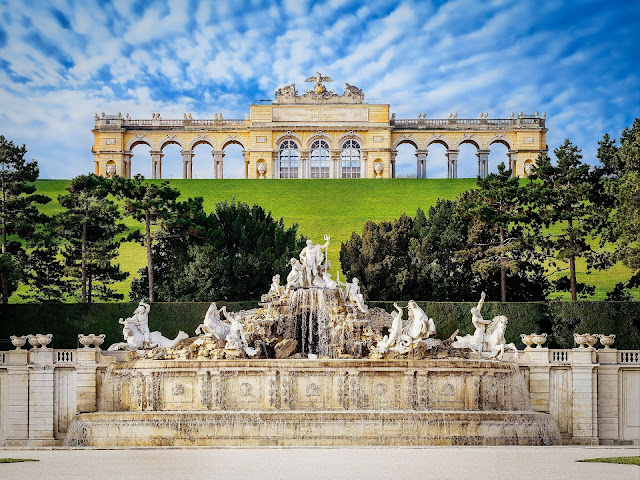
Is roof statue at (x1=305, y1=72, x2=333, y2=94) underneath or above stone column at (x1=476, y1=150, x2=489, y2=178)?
above

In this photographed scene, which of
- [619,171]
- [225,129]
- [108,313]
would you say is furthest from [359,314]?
[225,129]

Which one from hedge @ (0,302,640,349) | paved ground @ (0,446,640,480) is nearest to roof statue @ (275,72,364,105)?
hedge @ (0,302,640,349)

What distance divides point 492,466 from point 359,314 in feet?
41.5

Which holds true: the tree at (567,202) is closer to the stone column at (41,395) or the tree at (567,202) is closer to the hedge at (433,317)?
the hedge at (433,317)

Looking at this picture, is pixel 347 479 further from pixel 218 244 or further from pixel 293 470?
pixel 218 244

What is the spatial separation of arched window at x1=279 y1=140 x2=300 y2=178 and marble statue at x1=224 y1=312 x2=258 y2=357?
4225 cm

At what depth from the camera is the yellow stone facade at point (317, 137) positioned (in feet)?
226

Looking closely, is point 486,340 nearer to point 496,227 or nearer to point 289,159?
point 496,227

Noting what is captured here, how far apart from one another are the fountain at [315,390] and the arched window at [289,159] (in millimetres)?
40033

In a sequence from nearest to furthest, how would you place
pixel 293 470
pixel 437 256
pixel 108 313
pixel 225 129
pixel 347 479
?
pixel 347 479
pixel 293 470
pixel 108 313
pixel 437 256
pixel 225 129

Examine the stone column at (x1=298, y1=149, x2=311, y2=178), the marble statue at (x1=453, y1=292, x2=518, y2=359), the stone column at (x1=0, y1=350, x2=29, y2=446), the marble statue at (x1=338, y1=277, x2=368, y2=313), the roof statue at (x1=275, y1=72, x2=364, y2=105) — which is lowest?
the stone column at (x1=0, y1=350, x2=29, y2=446)

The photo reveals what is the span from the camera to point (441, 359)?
26.2m

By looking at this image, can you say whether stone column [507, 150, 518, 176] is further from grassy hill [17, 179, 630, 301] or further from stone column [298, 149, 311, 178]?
stone column [298, 149, 311, 178]

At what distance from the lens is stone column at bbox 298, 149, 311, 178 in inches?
2712
